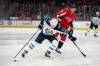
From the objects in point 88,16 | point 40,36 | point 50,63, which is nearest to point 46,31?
point 40,36

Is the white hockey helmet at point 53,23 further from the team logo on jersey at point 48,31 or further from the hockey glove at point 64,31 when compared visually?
the hockey glove at point 64,31

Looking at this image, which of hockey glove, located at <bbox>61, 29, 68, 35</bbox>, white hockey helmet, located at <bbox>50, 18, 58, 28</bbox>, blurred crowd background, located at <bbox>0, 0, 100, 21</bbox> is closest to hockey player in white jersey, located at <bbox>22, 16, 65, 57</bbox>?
white hockey helmet, located at <bbox>50, 18, 58, 28</bbox>

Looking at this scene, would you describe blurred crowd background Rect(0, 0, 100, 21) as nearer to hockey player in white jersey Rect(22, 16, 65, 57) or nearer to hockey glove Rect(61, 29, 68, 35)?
hockey glove Rect(61, 29, 68, 35)

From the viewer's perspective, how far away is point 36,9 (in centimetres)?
2011

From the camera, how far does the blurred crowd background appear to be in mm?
19375

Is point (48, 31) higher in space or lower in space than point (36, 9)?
higher

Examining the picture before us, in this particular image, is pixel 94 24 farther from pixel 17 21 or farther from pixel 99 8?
pixel 17 21

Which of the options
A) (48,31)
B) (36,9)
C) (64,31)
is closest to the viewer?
(48,31)

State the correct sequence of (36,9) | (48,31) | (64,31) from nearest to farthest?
(48,31) < (64,31) < (36,9)

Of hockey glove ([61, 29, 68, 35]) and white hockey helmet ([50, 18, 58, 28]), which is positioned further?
hockey glove ([61, 29, 68, 35])

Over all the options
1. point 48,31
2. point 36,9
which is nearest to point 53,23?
point 48,31

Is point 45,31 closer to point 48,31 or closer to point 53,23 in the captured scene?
point 48,31

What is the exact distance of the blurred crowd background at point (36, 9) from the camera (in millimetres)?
19375

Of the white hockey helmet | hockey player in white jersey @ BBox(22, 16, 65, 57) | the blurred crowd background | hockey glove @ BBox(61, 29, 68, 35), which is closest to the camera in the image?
hockey player in white jersey @ BBox(22, 16, 65, 57)
